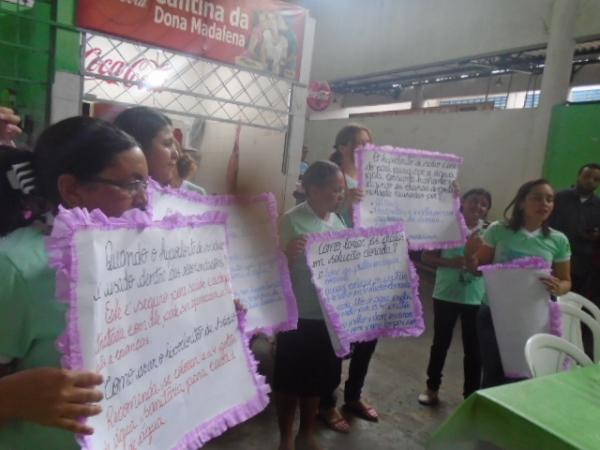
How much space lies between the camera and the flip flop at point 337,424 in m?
2.58

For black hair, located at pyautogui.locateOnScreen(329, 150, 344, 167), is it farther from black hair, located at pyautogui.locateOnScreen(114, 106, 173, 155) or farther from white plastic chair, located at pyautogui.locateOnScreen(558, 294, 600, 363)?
white plastic chair, located at pyautogui.locateOnScreen(558, 294, 600, 363)

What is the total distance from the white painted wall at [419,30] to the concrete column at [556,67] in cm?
13

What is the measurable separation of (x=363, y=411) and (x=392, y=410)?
0.83ft

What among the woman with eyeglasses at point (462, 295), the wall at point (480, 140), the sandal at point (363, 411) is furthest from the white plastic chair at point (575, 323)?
the wall at point (480, 140)

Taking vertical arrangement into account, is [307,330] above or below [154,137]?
below

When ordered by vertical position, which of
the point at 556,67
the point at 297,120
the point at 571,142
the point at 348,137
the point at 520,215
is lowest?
the point at 520,215

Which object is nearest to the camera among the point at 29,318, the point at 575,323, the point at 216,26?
the point at 29,318

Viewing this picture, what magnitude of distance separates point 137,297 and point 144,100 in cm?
504

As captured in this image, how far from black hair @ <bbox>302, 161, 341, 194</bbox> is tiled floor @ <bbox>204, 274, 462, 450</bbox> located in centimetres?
137

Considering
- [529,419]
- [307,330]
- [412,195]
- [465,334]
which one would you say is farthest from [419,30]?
[529,419]

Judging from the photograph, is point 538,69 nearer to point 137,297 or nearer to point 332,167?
point 332,167

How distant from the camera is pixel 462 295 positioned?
9.09 feet

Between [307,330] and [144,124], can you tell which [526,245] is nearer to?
[307,330]

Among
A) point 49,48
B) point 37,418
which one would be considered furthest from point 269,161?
point 37,418
